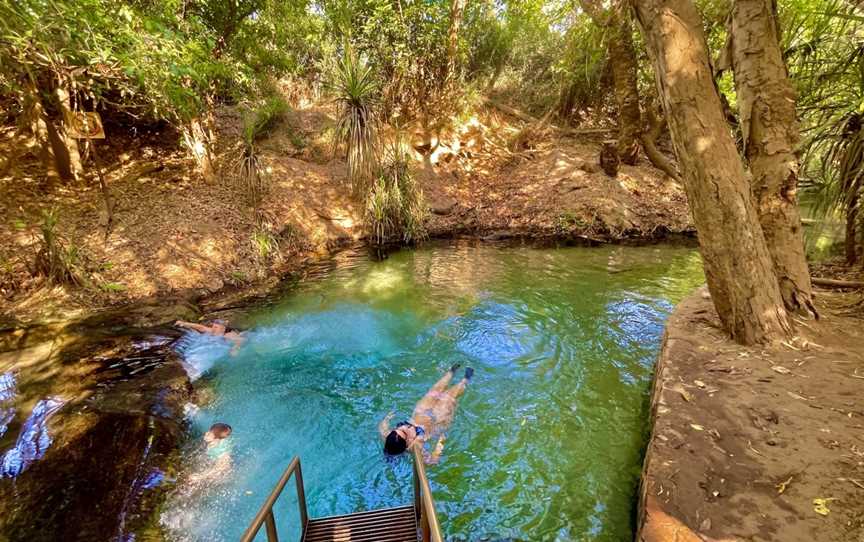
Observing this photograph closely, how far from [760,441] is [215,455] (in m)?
4.12

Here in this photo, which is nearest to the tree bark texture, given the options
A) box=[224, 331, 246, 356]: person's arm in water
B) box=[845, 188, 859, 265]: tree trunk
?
box=[845, 188, 859, 265]: tree trunk

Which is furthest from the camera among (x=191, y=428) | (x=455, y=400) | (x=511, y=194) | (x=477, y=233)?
(x=511, y=194)

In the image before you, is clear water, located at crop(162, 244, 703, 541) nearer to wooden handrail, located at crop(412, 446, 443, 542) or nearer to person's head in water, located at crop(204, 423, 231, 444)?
person's head in water, located at crop(204, 423, 231, 444)

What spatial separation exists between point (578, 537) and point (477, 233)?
8447mm

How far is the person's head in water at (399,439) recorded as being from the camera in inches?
132

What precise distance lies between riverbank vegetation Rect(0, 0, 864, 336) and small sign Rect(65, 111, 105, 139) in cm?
12

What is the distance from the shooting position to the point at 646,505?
2.06m

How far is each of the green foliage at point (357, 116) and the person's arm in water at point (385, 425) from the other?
635cm

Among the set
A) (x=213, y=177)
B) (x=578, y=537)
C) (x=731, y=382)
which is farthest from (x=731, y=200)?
(x=213, y=177)

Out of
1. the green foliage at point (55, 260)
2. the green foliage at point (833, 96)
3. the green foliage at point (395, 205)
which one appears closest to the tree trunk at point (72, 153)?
the green foliage at point (55, 260)

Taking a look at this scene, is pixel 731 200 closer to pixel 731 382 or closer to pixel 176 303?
pixel 731 382

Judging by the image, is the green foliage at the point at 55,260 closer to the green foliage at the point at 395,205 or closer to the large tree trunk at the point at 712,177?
the green foliage at the point at 395,205

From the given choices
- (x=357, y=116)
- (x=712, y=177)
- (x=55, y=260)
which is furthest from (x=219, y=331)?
(x=712, y=177)

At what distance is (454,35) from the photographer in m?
11.6
